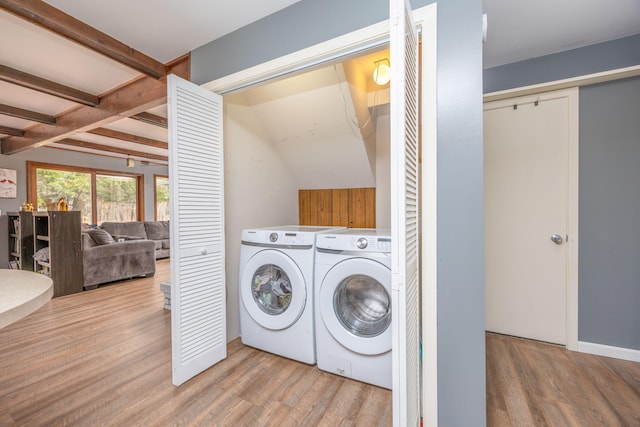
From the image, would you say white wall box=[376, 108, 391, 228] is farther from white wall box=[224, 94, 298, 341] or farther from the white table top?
the white table top

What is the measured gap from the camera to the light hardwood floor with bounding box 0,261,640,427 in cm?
144

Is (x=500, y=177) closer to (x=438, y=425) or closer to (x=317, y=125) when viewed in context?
(x=317, y=125)

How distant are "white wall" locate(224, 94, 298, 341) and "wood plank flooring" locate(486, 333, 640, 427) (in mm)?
1947

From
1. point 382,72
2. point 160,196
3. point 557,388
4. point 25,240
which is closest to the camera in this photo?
point 557,388

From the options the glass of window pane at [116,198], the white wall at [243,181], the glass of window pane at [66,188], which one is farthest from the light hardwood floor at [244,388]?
the glass of window pane at [116,198]

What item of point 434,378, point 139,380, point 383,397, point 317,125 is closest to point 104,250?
point 139,380

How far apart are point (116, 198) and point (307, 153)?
17.6 feet

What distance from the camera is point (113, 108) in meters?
2.83

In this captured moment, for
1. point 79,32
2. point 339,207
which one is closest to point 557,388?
point 339,207

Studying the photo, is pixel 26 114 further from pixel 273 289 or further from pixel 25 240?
pixel 273 289

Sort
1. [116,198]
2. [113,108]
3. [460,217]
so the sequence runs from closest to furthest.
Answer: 1. [460,217]
2. [113,108]
3. [116,198]

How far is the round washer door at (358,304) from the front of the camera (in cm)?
164

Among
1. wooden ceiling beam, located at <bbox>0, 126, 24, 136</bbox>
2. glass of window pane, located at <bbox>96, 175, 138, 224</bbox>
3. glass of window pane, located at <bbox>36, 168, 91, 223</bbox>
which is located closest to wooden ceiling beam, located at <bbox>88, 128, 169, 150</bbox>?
wooden ceiling beam, located at <bbox>0, 126, 24, 136</bbox>

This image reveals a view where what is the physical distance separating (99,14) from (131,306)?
278 centimetres
